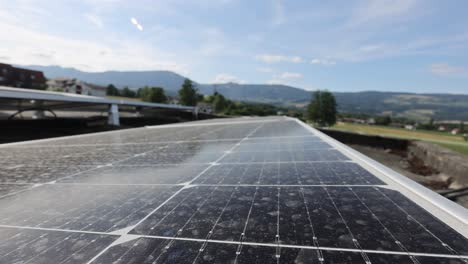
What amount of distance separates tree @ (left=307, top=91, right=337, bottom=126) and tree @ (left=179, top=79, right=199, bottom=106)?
51917 mm

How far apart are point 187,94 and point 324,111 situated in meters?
59.3

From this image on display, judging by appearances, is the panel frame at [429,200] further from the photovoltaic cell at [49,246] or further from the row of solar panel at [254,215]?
the photovoltaic cell at [49,246]

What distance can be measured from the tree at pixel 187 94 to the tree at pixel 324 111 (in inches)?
2044

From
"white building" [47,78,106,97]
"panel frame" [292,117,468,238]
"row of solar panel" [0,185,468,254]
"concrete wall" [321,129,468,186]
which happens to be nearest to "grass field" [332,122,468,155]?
"concrete wall" [321,129,468,186]

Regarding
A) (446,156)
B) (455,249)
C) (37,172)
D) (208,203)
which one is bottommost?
(446,156)

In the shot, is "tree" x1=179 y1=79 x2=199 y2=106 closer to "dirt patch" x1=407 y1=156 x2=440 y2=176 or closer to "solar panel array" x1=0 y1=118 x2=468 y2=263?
"dirt patch" x1=407 y1=156 x2=440 y2=176

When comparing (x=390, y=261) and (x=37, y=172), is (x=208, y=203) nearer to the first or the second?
(x=390, y=261)

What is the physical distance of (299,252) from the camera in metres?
2.13

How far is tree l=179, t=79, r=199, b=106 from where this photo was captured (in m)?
89.4

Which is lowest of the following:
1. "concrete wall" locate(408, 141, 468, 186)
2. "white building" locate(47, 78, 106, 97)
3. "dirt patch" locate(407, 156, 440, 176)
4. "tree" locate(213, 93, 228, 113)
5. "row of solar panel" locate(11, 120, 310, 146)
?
"dirt patch" locate(407, 156, 440, 176)

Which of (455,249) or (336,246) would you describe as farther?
(336,246)

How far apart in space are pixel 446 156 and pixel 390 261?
59.5 ft

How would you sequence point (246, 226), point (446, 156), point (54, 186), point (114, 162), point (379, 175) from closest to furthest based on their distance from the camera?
point (246, 226) < point (379, 175) < point (54, 186) < point (114, 162) < point (446, 156)

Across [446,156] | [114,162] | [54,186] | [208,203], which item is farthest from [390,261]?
[446,156]
